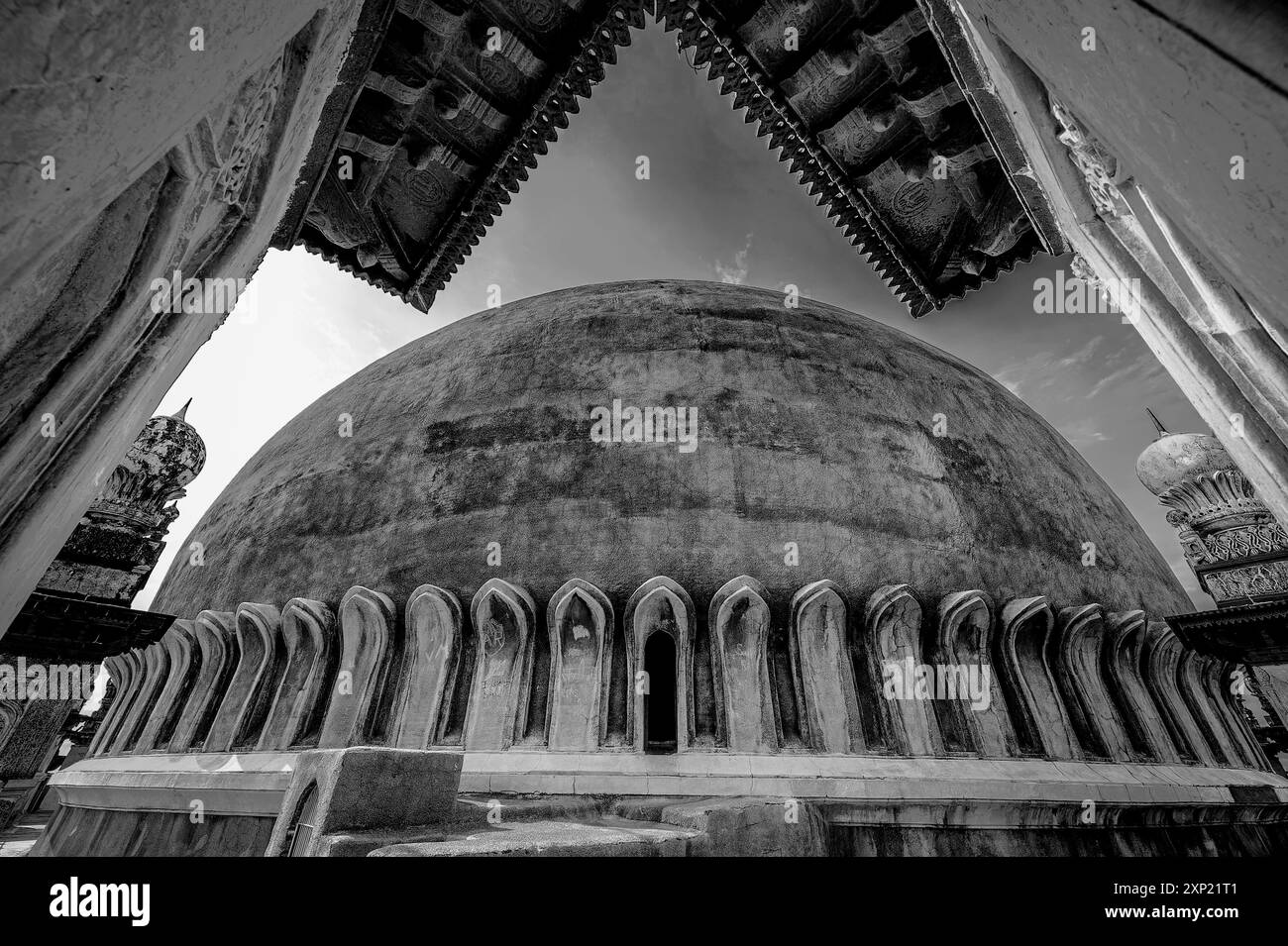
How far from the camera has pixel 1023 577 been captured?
676cm

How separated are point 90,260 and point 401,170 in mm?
9375

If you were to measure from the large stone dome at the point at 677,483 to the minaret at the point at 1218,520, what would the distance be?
0.75 metres

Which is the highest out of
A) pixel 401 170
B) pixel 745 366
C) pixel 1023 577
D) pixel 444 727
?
pixel 401 170

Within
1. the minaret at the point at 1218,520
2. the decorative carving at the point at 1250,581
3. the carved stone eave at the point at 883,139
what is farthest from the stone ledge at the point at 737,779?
the carved stone eave at the point at 883,139

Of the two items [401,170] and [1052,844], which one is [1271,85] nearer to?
[1052,844]

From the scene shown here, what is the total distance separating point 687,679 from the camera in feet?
18.6

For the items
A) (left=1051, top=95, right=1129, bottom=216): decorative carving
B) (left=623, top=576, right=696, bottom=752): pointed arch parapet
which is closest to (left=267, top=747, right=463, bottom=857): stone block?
(left=623, top=576, right=696, bottom=752): pointed arch parapet

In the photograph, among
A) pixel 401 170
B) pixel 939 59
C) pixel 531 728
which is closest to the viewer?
pixel 531 728

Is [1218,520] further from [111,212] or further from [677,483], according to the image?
[111,212]

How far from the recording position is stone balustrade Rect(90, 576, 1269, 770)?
18.0 ft

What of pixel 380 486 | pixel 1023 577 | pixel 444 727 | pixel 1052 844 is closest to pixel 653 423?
pixel 380 486

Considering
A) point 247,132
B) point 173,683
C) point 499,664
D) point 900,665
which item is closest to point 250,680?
point 173,683

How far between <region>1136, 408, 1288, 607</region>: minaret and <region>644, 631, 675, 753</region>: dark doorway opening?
8128 mm

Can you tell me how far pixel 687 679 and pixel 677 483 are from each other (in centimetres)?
212
